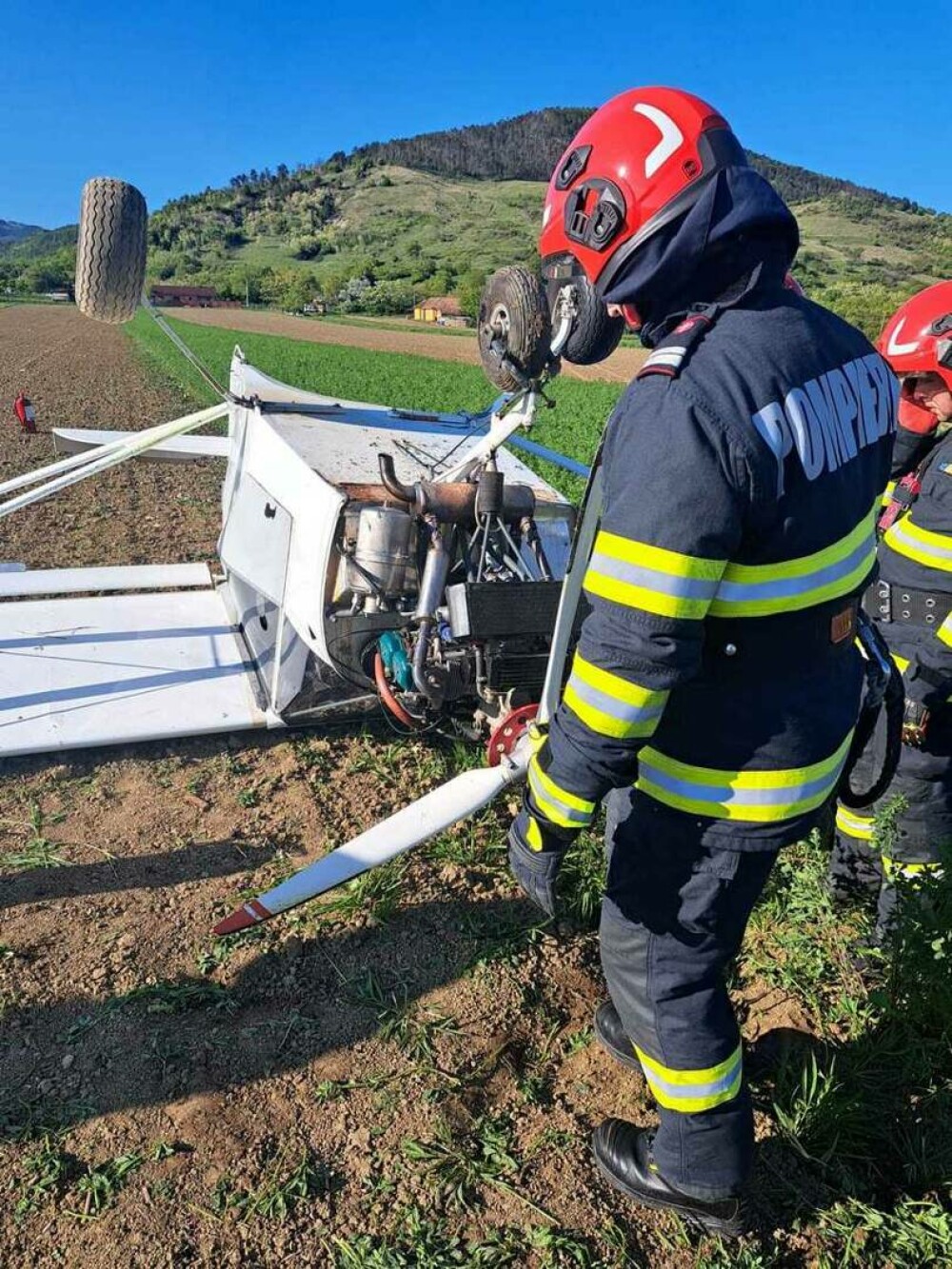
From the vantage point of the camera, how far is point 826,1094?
7.55 ft

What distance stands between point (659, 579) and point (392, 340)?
4979 centimetres

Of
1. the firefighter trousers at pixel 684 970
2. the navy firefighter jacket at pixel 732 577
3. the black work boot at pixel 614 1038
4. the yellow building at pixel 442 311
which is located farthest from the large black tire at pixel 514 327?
the yellow building at pixel 442 311

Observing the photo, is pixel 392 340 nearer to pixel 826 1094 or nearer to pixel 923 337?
pixel 923 337

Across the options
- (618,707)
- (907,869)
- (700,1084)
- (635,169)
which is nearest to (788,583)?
(618,707)

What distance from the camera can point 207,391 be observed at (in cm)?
1852

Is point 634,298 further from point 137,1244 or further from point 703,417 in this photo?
point 137,1244

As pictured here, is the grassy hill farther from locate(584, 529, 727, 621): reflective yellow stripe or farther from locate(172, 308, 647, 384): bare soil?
locate(584, 529, 727, 621): reflective yellow stripe

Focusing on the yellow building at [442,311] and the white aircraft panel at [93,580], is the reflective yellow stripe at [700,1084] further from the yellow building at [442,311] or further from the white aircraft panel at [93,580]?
the yellow building at [442,311]

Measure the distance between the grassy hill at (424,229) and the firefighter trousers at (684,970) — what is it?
1467 inches

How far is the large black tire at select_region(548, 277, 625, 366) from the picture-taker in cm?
260

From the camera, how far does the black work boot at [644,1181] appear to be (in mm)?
2027

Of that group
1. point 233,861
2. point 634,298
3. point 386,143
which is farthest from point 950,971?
point 386,143

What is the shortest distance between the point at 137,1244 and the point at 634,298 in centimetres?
242

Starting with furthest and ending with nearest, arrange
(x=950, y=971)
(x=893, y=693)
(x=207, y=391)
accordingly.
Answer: (x=207, y=391) < (x=950, y=971) < (x=893, y=693)
